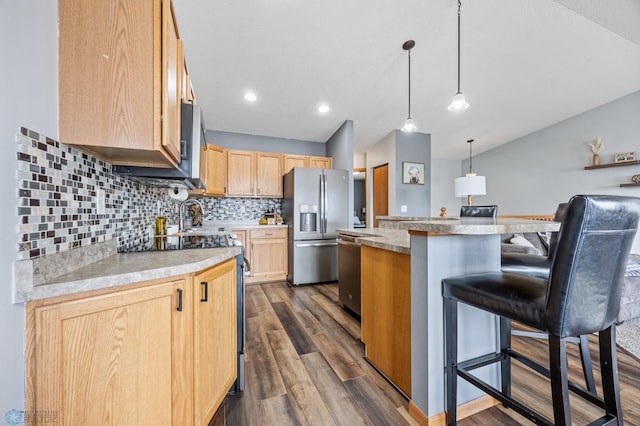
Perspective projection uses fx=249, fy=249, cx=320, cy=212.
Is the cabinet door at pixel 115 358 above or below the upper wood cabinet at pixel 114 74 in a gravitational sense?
below

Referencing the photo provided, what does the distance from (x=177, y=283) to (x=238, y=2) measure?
2.25 metres

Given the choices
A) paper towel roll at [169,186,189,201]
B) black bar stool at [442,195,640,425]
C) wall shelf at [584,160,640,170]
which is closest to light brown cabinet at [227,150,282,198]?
paper towel roll at [169,186,189,201]

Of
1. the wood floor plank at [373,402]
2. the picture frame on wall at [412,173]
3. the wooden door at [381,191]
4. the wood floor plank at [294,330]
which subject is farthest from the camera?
the wooden door at [381,191]

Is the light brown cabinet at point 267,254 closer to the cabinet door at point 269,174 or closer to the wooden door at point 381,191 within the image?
the cabinet door at point 269,174

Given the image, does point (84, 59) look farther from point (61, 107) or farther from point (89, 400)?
point (89, 400)

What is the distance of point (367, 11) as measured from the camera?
220 cm

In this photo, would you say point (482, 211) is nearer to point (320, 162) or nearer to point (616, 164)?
point (320, 162)

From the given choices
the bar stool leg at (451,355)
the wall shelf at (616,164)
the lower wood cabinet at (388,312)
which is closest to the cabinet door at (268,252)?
the lower wood cabinet at (388,312)

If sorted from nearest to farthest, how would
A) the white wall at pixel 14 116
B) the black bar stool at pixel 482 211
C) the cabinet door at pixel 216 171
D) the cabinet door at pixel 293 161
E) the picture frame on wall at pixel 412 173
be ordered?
the white wall at pixel 14 116
the black bar stool at pixel 482 211
the cabinet door at pixel 216 171
the cabinet door at pixel 293 161
the picture frame on wall at pixel 412 173

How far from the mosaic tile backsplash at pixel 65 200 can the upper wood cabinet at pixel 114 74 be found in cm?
11

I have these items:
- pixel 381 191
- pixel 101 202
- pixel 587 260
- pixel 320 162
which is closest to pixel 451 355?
pixel 587 260

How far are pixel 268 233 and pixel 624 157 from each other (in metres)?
5.83

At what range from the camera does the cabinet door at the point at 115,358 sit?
72 cm

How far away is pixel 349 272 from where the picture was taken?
100 inches
